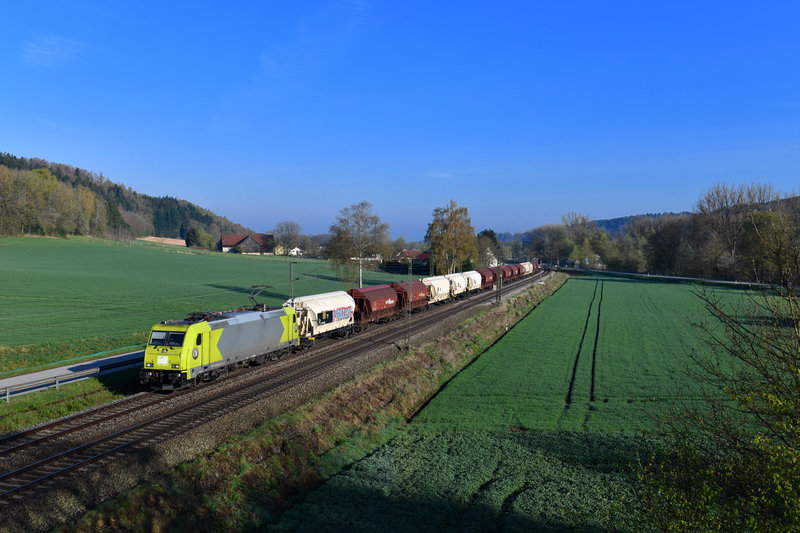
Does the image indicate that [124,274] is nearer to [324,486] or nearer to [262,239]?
[324,486]

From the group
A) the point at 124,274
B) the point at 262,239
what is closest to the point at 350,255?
the point at 124,274

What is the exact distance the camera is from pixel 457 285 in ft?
210

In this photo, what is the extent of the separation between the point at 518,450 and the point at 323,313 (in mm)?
20483

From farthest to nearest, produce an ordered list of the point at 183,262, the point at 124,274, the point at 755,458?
the point at 183,262
the point at 124,274
the point at 755,458

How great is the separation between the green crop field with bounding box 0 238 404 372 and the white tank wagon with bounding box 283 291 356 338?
11.9 metres

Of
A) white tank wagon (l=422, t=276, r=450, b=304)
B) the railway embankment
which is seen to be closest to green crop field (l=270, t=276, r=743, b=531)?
the railway embankment

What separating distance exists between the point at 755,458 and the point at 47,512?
53.8 ft

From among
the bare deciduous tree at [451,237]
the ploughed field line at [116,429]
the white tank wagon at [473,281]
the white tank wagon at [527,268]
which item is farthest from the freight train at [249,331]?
the white tank wagon at [527,268]

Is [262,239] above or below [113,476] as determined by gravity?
above

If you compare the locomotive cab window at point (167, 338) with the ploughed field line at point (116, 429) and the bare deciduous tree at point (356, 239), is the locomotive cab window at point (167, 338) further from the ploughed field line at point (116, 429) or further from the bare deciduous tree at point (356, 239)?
the bare deciduous tree at point (356, 239)

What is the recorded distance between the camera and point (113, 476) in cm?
1442

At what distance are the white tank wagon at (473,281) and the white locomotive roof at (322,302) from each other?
102 ft

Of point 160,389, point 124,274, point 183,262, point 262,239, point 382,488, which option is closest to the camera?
point 382,488

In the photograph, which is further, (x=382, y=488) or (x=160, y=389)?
(x=160, y=389)
